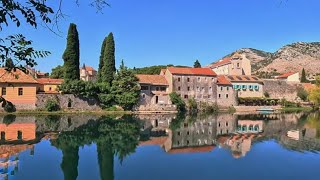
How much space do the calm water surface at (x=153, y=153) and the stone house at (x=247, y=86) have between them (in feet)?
109

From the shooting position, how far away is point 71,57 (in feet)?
149

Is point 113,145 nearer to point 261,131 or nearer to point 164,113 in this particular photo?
point 261,131

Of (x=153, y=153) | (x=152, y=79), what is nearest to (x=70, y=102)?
(x=152, y=79)

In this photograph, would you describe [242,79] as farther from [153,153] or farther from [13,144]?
[13,144]

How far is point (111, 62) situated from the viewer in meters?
50.5

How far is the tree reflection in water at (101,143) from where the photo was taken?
1627 centimetres

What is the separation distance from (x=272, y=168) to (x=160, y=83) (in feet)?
130

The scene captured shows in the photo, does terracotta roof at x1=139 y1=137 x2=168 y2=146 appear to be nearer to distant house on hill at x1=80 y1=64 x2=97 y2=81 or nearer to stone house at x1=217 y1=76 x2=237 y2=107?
stone house at x1=217 y1=76 x2=237 y2=107

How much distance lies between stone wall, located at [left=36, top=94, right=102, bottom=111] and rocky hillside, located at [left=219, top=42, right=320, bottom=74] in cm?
8703

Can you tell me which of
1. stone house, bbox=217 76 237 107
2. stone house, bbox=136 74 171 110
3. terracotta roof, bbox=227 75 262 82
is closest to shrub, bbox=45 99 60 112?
stone house, bbox=136 74 171 110

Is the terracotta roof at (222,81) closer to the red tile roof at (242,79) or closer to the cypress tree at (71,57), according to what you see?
the red tile roof at (242,79)

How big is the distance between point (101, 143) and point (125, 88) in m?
26.5

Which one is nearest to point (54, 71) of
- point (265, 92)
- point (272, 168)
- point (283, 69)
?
point (265, 92)

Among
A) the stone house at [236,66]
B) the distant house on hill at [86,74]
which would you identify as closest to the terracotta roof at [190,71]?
the stone house at [236,66]
